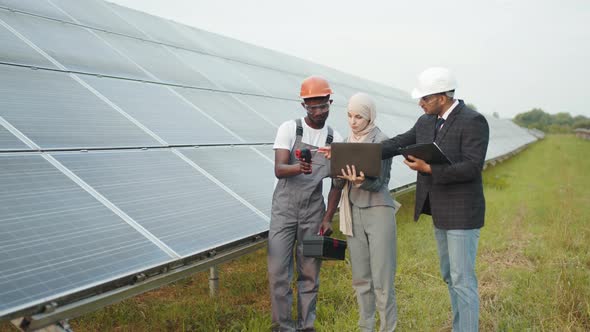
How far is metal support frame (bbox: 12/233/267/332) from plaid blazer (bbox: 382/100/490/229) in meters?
1.66

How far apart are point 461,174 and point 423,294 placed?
7.66 feet

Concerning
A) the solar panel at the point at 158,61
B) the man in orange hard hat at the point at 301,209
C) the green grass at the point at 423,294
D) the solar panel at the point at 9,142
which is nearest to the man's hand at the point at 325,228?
the man in orange hard hat at the point at 301,209

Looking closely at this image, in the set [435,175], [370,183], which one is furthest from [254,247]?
[435,175]

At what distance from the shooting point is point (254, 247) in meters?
4.10

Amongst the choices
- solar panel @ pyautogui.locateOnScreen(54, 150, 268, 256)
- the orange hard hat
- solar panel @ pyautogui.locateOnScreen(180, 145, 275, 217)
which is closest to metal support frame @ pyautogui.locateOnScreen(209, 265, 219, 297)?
solar panel @ pyautogui.locateOnScreen(180, 145, 275, 217)

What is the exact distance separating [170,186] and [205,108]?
2339 mm

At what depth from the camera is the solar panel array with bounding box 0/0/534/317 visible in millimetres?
2809

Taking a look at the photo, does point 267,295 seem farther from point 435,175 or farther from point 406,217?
point 406,217

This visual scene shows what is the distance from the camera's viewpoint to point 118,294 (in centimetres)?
282

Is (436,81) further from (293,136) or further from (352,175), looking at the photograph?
(293,136)

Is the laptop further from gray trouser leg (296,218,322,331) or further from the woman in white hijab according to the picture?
gray trouser leg (296,218,322,331)

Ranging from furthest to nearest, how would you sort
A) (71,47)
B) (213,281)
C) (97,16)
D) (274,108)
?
(274,108) → (97,16) → (71,47) → (213,281)

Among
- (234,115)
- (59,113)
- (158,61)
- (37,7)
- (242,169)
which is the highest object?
(37,7)

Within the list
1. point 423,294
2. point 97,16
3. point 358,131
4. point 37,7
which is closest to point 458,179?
point 358,131
